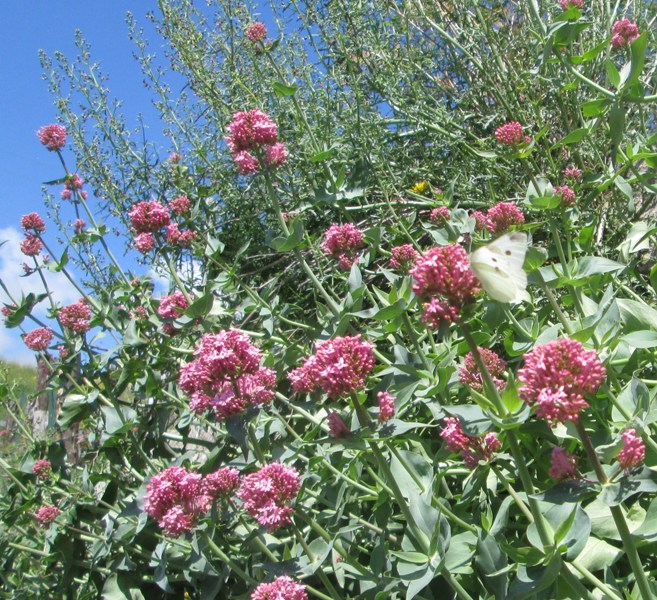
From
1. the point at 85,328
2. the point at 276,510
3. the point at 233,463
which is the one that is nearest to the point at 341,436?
the point at 276,510

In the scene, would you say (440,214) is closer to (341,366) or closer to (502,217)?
(502,217)

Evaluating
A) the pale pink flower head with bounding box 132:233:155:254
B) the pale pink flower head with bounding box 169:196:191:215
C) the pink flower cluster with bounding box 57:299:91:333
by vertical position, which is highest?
the pale pink flower head with bounding box 169:196:191:215

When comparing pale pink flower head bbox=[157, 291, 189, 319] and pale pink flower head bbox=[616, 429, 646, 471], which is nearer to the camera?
pale pink flower head bbox=[616, 429, 646, 471]

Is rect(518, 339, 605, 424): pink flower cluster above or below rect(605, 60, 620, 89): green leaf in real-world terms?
below

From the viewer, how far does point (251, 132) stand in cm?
240

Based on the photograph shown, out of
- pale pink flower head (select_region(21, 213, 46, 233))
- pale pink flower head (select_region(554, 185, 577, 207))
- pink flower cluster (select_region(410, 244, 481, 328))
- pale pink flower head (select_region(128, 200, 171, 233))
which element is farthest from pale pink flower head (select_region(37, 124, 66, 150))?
pink flower cluster (select_region(410, 244, 481, 328))

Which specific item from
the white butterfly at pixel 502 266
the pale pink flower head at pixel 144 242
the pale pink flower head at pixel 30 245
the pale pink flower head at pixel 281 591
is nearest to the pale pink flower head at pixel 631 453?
the white butterfly at pixel 502 266

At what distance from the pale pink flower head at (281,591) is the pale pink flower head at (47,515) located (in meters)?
1.55

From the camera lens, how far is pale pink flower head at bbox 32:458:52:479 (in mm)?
2895

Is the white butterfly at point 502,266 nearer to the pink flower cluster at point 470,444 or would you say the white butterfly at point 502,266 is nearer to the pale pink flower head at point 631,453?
the pale pink flower head at point 631,453

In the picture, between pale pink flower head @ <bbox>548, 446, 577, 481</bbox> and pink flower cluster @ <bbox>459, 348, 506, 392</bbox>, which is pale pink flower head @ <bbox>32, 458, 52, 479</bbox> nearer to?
pink flower cluster @ <bbox>459, 348, 506, 392</bbox>

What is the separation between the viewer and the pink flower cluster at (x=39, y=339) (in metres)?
3.00

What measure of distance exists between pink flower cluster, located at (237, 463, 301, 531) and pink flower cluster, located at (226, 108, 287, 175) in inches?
44.7

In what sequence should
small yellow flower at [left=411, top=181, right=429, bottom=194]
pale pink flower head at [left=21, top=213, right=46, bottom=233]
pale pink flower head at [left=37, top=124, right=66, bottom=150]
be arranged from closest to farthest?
pale pink flower head at [left=21, top=213, right=46, bottom=233] < pale pink flower head at [left=37, top=124, right=66, bottom=150] < small yellow flower at [left=411, top=181, right=429, bottom=194]
